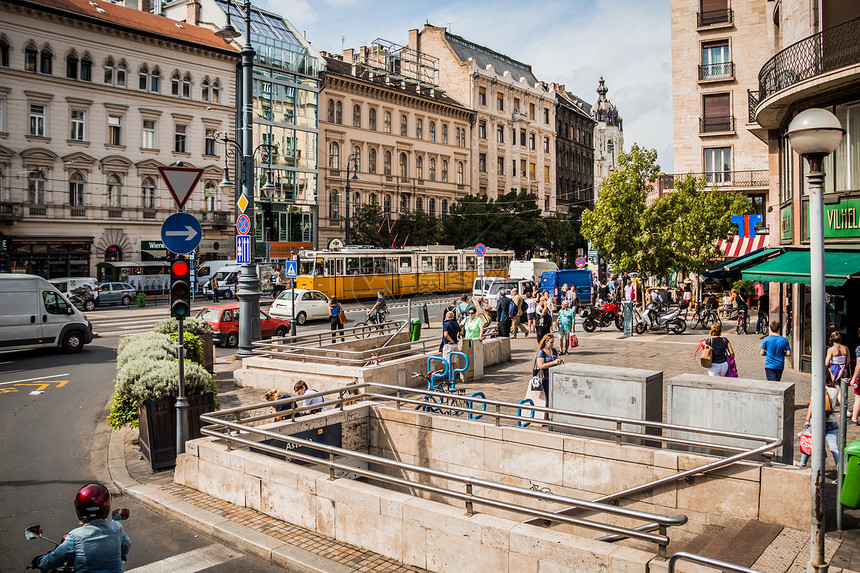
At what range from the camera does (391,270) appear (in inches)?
1714

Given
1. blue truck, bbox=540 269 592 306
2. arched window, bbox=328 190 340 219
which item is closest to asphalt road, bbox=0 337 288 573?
blue truck, bbox=540 269 592 306

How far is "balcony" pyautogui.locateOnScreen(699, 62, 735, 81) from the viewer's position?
3772cm

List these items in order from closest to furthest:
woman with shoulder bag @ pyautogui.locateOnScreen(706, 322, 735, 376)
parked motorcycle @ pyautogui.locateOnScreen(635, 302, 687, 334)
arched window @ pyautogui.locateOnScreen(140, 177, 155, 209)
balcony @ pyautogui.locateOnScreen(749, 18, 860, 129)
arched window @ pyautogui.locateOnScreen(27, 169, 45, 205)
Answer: woman with shoulder bag @ pyautogui.locateOnScreen(706, 322, 735, 376) → balcony @ pyautogui.locateOnScreen(749, 18, 860, 129) → parked motorcycle @ pyautogui.locateOnScreen(635, 302, 687, 334) → arched window @ pyautogui.locateOnScreen(27, 169, 45, 205) → arched window @ pyautogui.locateOnScreen(140, 177, 155, 209)

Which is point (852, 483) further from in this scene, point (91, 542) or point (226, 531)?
point (91, 542)

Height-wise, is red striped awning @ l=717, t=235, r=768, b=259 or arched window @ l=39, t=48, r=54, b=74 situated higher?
arched window @ l=39, t=48, r=54, b=74

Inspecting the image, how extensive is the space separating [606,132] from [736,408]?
395ft

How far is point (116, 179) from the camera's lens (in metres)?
47.0

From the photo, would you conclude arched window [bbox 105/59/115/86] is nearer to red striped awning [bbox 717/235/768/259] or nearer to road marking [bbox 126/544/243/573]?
red striped awning [bbox 717/235/768/259]

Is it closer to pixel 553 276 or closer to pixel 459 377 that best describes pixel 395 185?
pixel 553 276

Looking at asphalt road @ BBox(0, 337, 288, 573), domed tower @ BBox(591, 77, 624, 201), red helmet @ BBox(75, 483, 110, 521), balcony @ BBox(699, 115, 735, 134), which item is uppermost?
domed tower @ BBox(591, 77, 624, 201)

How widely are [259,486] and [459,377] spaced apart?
31.0ft

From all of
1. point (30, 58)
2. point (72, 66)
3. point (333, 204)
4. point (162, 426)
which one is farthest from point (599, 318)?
point (30, 58)

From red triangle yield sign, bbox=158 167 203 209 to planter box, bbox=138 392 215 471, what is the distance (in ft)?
9.49

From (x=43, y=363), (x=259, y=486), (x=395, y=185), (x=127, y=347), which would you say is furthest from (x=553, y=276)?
(x=259, y=486)
